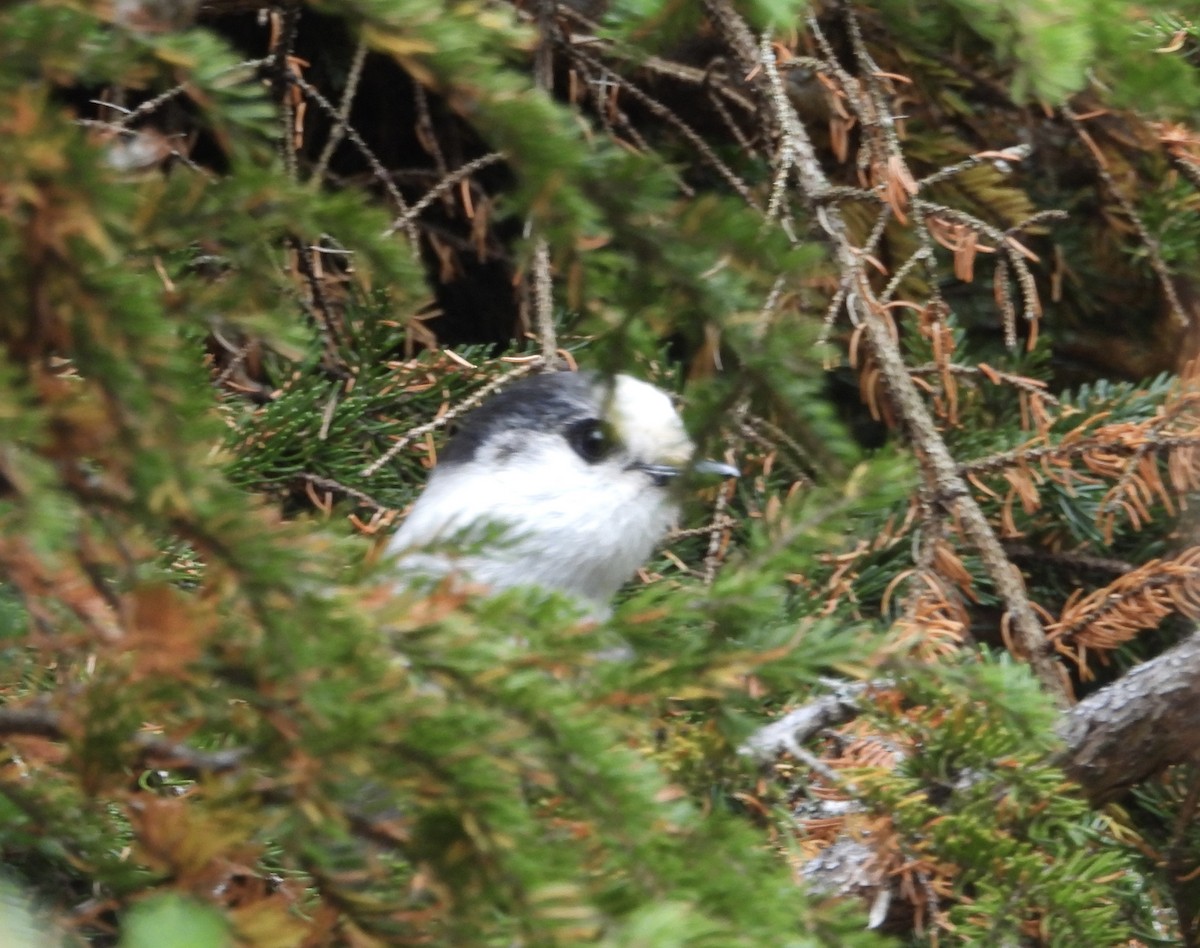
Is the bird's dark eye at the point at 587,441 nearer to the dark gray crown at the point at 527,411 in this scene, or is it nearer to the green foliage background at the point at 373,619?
the dark gray crown at the point at 527,411

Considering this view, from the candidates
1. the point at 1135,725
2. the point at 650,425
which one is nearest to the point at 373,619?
the point at 1135,725

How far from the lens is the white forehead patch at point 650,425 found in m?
1.38

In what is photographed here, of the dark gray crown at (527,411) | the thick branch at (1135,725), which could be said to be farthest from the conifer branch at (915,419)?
the dark gray crown at (527,411)

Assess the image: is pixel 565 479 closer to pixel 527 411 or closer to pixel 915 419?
pixel 527 411

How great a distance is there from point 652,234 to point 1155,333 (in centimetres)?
137

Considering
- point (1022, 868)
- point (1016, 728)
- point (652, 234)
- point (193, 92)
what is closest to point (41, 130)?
point (193, 92)

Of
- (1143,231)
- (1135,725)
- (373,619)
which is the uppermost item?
(373,619)

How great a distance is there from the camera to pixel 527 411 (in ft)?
4.78

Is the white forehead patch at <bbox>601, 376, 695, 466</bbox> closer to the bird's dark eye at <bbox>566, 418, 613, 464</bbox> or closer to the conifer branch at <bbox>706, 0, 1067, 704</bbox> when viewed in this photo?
the bird's dark eye at <bbox>566, 418, 613, 464</bbox>

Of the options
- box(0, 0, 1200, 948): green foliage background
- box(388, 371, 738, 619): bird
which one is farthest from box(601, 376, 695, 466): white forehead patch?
box(0, 0, 1200, 948): green foliage background

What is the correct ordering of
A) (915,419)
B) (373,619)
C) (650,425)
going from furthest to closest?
(650,425)
(915,419)
(373,619)

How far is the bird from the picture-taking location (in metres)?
1.39

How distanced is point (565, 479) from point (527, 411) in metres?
0.08

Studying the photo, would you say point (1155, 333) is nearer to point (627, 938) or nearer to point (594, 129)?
point (594, 129)
